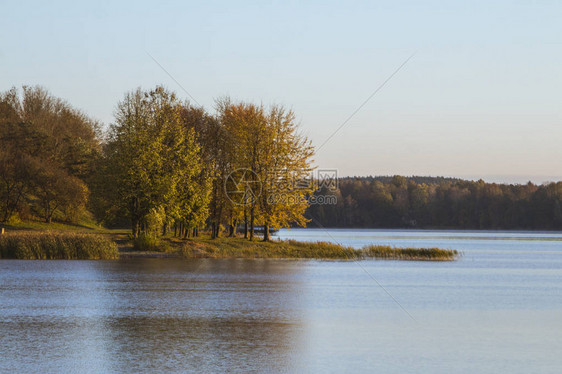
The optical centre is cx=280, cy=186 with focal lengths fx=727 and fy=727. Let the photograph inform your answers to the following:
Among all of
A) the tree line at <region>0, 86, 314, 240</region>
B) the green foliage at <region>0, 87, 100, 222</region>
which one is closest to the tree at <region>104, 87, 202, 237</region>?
the tree line at <region>0, 86, 314, 240</region>

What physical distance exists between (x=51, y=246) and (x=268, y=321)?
29.9m

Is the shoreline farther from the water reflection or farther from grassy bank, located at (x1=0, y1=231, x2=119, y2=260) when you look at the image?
the water reflection

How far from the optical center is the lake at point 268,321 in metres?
18.2

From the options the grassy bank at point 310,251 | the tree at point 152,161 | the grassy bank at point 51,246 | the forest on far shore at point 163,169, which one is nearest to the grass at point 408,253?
the grassy bank at point 310,251

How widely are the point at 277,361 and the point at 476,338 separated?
25.4 ft

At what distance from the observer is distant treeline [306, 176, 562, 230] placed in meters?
174

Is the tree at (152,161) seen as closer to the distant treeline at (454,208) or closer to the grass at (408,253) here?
the grass at (408,253)

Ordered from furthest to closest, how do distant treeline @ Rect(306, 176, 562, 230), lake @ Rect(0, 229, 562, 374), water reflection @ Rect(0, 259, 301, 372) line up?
distant treeline @ Rect(306, 176, 562, 230) → lake @ Rect(0, 229, 562, 374) → water reflection @ Rect(0, 259, 301, 372)

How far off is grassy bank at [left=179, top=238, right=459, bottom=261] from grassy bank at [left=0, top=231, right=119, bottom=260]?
10930 mm

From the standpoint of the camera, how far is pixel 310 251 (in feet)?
216

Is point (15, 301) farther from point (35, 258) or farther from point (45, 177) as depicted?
point (45, 177)

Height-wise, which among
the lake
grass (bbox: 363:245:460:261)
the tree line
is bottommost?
the lake

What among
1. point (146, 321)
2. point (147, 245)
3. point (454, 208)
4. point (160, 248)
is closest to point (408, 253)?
point (160, 248)

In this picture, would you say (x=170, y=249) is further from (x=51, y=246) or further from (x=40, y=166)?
(x=40, y=166)
